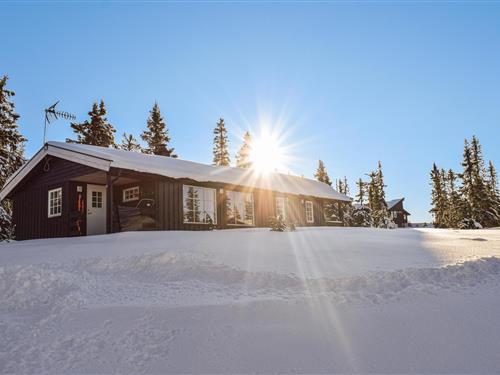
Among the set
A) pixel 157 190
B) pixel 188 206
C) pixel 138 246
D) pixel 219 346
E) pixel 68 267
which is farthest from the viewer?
pixel 188 206

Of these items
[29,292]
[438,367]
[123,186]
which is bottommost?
[438,367]

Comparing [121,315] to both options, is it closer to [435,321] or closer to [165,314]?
[165,314]

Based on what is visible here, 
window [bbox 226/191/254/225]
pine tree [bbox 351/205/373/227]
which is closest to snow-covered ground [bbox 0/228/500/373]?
window [bbox 226/191/254/225]

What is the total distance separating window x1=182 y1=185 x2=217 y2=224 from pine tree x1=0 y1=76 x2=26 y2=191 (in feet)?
50.3

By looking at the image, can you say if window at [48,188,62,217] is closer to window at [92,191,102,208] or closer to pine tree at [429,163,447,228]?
window at [92,191,102,208]

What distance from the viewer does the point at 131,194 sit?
593 inches

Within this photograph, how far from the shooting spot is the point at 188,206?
48.8 feet

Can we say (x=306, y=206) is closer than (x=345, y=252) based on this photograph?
No

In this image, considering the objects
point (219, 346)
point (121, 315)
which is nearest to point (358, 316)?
point (219, 346)

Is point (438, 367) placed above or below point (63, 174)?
below

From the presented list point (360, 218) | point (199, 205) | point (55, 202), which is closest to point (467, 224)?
point (360, 218)

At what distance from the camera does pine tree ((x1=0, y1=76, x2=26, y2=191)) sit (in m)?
23.2

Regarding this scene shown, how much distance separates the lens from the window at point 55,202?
14508mm

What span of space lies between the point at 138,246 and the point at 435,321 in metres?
6.43
